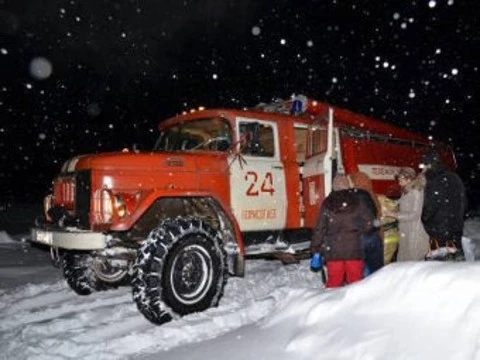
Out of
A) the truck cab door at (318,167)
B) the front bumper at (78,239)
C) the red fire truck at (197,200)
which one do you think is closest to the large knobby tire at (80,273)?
the red fire truck at (197,200)

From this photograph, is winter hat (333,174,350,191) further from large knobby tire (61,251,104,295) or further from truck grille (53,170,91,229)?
large knobby tire (61,251,104,295)

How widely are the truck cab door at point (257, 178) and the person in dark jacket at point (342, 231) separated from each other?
132cm

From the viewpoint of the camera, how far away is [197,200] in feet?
22.1

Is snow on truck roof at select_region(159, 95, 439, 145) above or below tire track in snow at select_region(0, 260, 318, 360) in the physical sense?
above

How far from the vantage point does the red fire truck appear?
18.9 ft

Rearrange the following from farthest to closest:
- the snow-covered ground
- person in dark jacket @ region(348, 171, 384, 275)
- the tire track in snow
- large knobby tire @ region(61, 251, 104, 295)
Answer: large knobby tire @ region(61, 251, 104, 295), person in dark jacket @ region(348, 171, 384, 275), the tire track in snow, the snow-covered ground

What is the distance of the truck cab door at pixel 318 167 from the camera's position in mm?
7062

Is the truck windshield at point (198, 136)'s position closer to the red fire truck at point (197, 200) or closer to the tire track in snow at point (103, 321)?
the red fire truck at point (197, 200)

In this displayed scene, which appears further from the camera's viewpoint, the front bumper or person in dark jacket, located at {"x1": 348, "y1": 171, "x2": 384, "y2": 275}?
person in dark jacket, located at {"x1": 348, "y1": 171, "x2": 384, "y2": 275}

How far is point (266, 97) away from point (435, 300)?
42785 mm

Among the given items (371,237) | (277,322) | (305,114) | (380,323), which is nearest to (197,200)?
(371,237)

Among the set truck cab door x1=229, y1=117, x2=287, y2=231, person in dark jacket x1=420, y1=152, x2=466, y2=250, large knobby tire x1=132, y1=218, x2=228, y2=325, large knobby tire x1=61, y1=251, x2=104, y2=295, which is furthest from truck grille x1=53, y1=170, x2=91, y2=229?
person in dark jacket x1=420, y1=152, x2=466, y2=250

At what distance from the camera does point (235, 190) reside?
6742mm

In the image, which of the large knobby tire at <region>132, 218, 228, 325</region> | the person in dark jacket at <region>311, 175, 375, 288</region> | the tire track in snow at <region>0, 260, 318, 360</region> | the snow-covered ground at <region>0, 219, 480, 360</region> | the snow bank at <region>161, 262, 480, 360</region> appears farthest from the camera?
the person in dark jacket at <region>311, 175, 375, 288</region>
